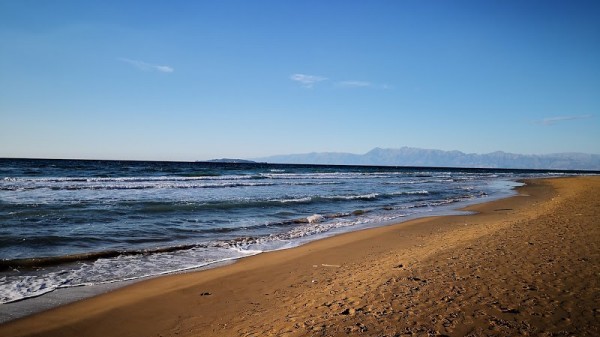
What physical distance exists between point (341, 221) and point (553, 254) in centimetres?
933

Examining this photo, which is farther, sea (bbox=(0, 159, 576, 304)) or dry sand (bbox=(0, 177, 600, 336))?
sea (bbox=(0, 159, 576, 304))

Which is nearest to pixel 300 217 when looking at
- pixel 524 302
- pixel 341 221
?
pixel 341 221

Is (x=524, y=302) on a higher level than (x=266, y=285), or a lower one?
higher

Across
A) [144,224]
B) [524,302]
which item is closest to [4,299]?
[144,224]

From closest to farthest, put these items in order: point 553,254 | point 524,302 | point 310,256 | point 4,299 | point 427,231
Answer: point 524,302, point 4,299, point 553,254, point 310,256, point 427,231

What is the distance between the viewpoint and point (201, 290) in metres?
6.94

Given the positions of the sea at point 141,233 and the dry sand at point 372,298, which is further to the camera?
the sea at point 141,233

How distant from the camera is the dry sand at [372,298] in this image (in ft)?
15.6

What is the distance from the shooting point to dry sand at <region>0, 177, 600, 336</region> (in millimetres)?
4750

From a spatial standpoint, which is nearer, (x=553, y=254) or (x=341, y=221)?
(x=553, y=254)

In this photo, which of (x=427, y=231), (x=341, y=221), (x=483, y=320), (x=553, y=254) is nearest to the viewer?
(x=483, y=320)

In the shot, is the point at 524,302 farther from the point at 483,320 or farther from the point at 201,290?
the point at 201,290

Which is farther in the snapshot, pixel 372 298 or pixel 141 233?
pixel 141 233

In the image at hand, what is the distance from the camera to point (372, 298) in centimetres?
575
